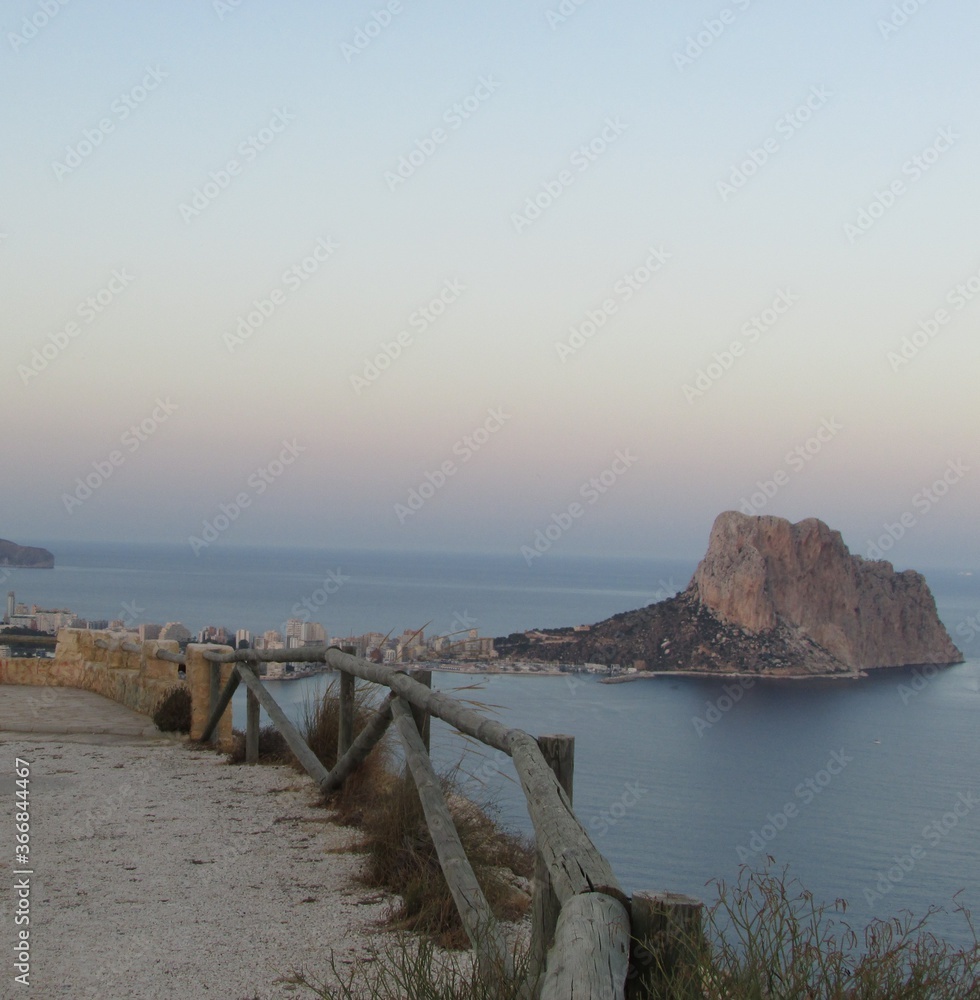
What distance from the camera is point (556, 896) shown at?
262 cm

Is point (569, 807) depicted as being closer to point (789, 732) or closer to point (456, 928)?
point (456, 928)

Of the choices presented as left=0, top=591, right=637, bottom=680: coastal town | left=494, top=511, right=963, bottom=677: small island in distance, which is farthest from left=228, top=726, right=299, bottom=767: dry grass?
left=494, top=511, right=963, bottom=677: small island in distance

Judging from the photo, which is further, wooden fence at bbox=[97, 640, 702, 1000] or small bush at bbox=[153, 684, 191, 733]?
small bush at bbox=[153, 684, 191, 733]

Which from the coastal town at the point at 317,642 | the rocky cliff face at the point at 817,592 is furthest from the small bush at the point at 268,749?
the rocky cliff face at the point at 817,592

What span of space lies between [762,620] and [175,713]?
51355 millimetres

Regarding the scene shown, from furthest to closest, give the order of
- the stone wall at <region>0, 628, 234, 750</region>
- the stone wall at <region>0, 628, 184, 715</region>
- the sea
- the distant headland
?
the distant headland → the sea → the stone wall at <region>0, 628, 184, 715</region> → the stone wall at <region>0, 628, 234, 750</region>

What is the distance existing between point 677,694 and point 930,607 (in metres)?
28.9

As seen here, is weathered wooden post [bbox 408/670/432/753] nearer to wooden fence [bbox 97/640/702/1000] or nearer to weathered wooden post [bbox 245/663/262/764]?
wooden fence [bbox 97/640/702/1000]

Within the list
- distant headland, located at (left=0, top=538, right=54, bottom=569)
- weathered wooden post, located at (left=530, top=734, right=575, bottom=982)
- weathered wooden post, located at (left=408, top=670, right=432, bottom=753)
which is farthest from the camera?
distant headland, located at (left=0, top=538, right=54, bottom=569)

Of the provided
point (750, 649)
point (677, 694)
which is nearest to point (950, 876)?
point (677, 694)

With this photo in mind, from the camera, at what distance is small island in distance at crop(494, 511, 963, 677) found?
54344 mm

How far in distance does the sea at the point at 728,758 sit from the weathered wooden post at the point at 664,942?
0.23 meters

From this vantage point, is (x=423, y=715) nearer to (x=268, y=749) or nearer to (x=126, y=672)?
(x=268, y=749)

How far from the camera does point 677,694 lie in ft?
155
